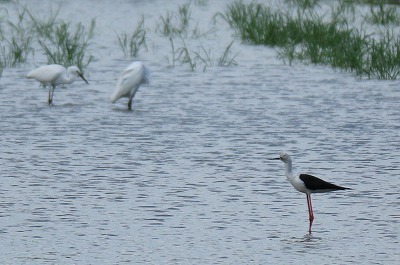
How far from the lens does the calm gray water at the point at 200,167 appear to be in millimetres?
8703

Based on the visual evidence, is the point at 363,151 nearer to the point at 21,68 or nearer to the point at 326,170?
the point at 326,170

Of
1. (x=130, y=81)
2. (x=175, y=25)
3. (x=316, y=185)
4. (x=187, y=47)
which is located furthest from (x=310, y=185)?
(x=175, y=25)

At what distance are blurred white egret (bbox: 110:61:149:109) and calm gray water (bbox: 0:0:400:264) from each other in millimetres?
193

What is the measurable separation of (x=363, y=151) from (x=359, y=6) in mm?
15851

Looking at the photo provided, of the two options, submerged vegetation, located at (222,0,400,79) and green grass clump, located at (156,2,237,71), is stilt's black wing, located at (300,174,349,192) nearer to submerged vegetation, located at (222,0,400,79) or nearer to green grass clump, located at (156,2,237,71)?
submerged vegetation, located at (222,0,400,79)

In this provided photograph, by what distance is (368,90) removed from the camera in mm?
17297

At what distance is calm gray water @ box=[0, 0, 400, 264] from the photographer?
8703 millimetres

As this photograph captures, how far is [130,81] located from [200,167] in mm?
4197

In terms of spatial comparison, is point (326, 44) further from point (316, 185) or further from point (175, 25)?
point (316, 185)

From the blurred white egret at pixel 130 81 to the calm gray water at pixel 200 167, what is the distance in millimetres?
193

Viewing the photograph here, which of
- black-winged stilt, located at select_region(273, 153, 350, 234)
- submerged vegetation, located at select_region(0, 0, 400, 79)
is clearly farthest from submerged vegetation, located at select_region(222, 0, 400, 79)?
black-winged stilt, located at select_region(273, 153, 350, 234)

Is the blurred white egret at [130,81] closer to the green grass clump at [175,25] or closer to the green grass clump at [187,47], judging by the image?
the green grass clump at [187,47]

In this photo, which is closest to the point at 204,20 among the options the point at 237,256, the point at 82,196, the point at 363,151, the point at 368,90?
the point at 368,90

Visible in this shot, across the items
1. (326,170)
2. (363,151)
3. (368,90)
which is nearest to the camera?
(326,170)
